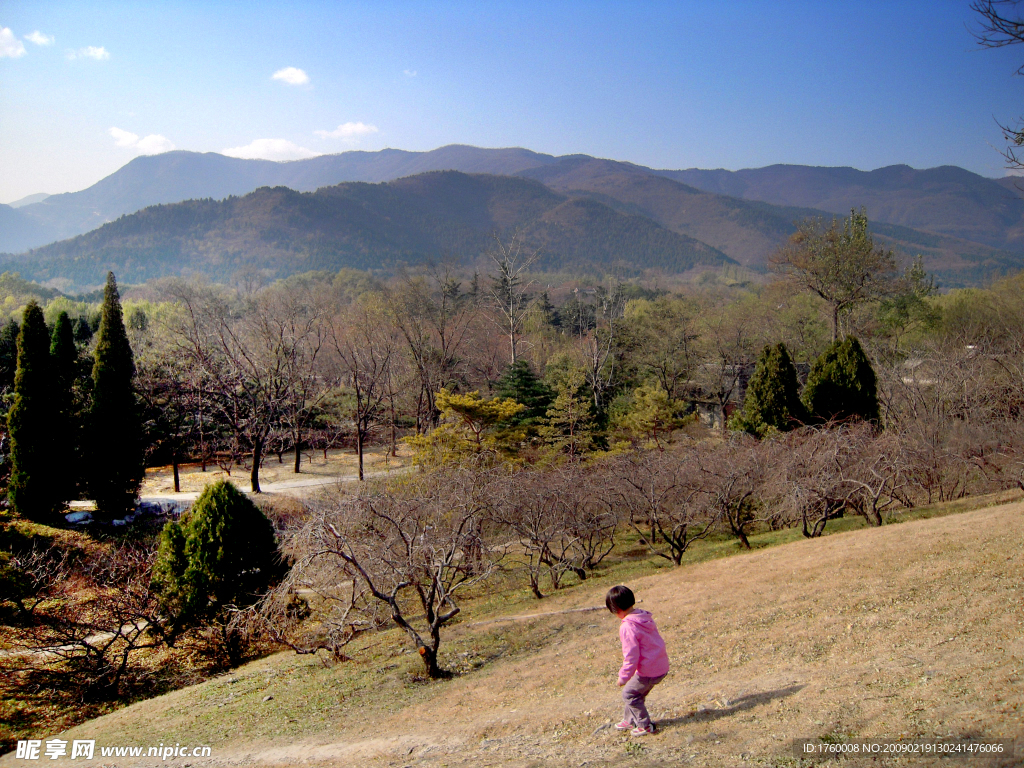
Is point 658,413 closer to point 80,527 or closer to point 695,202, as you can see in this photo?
point 80,527

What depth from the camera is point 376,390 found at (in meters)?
33.7

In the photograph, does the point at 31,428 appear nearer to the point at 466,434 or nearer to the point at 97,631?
the point at 97,631

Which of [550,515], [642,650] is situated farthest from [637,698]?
[550,515]

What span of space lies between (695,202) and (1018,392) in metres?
192

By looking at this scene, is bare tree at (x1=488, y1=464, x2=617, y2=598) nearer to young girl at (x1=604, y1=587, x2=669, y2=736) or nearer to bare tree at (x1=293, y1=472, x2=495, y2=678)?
bare tree at (x1=293, y1=472, x2=495, y2=678)

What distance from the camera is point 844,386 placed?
20.7 metres

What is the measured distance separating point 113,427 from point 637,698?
2008 cm

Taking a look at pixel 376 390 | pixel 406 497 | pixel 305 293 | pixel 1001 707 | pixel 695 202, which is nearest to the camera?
pixel 1001 707

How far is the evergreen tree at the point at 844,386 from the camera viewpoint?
20328 millimetres

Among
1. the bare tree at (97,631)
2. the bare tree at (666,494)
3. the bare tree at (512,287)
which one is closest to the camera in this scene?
the bare tree at (97,631)

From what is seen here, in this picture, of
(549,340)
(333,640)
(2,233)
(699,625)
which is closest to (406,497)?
(333,640)

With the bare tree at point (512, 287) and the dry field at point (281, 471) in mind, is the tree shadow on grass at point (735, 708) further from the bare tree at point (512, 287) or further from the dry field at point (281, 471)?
the bare tree at point (512, 287)

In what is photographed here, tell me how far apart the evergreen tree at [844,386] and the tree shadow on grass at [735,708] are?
54.6ft

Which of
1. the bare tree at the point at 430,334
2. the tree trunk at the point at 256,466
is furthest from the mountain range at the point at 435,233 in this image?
the tree trunk at the point at 256,466
